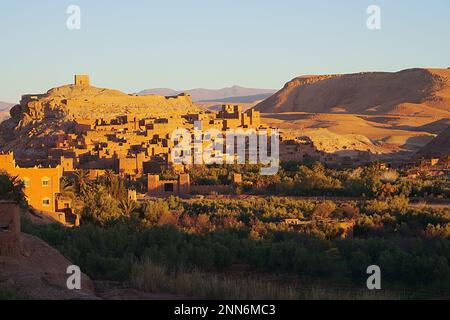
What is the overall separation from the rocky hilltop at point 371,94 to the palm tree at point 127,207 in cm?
9267

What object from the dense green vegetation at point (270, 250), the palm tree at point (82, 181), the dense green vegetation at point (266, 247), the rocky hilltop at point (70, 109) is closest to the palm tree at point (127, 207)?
the dense green vegetation at point (266, 247)

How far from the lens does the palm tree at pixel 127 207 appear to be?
28.7 meters

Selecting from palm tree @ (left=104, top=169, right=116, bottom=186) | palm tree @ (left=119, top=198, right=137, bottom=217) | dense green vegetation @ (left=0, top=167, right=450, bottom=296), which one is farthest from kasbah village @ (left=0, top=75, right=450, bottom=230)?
dense green vegetation @ (left=0, top=167, right=450, bottom=296)

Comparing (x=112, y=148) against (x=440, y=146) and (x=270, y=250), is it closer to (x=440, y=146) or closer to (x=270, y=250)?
(x=440, y=146)

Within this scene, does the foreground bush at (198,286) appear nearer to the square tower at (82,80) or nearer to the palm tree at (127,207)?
the palm tree at (127,207)

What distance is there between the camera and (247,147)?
5469 centimetres

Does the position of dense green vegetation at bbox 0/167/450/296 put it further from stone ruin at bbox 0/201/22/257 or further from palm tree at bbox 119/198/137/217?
stone ruin at bbox 0/201/22/257

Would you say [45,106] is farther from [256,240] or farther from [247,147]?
[256,240]

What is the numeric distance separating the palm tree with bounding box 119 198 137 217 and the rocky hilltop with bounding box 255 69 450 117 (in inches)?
3648

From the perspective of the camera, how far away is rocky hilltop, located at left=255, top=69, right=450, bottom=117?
417ft

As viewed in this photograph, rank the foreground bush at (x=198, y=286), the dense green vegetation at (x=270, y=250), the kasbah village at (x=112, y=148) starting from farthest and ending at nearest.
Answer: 1. the kasbah village at (x=112, y=148)
2. the dense green vegetation at (x=270, y=250)
3. the foreground bush at (x=198, y=286)

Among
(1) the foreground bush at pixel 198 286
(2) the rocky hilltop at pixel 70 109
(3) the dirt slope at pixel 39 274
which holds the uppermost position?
(2) the rocky hilltop at pixel 70 109

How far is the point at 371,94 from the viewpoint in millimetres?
143875
